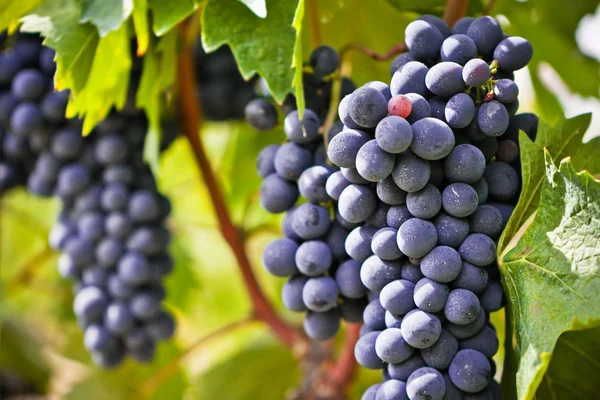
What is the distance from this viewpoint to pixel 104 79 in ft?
2.62

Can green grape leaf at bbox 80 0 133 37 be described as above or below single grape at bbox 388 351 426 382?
above

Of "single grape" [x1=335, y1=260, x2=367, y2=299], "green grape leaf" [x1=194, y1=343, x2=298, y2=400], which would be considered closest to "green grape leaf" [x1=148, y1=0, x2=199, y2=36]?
"single grape" [x1=335, y1=260, x2=367, y2=299]

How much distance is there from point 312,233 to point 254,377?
70 cm

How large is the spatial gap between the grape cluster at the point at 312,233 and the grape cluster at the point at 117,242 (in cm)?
31

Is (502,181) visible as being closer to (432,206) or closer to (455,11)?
(432,206)

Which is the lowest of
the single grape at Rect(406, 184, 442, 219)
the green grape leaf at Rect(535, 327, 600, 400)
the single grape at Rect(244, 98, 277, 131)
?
the green grape leaf at Rect(535, 327, 600, 400)

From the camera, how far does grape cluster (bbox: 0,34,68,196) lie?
923 millimetres

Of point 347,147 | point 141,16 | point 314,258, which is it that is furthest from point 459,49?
point 141,16

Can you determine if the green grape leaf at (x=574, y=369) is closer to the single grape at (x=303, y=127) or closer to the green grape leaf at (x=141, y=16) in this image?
the single grape at (x=303, y=127)

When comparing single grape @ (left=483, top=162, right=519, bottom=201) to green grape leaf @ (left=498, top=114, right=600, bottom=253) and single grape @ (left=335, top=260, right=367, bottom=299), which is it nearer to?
green grape leaf @ (left=498, top=114, right=600, bottom=253)

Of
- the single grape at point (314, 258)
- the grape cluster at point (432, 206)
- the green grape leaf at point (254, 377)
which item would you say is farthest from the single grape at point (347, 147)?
the green grape leaf at point (254, 377)

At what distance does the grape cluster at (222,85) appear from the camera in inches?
44.4

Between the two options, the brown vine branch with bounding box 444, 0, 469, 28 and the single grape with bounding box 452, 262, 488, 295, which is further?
the brown vine branch with bounding box 444, 0, 469, 28

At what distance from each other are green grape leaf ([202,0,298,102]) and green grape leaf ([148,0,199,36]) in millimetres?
23
